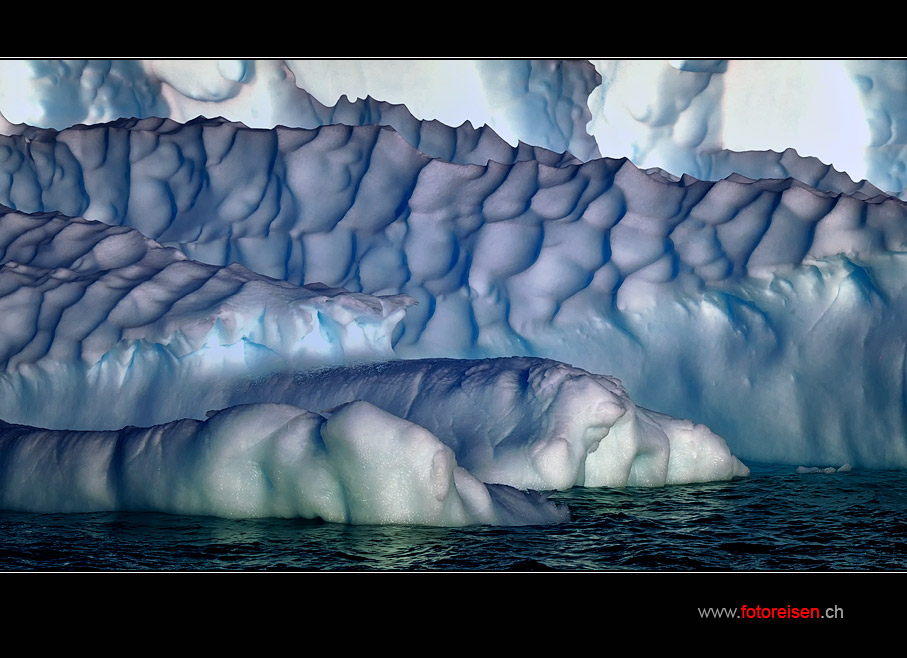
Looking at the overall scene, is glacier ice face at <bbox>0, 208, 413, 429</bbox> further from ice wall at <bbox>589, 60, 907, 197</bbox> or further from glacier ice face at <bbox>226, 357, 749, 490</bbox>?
ice wall at <bbox>589, 60, 907, 197</bbox>

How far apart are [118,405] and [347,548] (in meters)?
4.99

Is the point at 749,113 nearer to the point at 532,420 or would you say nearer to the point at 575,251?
the point at 575,251

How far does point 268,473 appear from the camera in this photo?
8352mm

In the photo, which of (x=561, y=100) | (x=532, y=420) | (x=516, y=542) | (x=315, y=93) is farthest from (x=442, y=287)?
(x=315, y=93)

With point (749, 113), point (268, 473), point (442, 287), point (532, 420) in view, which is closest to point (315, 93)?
point (442, 287)

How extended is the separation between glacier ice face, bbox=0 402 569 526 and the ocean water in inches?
6.7

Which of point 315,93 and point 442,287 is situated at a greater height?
point 315,93

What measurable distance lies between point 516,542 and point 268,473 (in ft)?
6.84

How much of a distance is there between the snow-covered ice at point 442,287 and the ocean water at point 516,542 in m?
1.11

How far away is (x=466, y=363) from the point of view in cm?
1127

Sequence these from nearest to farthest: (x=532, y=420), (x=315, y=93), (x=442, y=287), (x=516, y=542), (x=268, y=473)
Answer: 1. (x=516, y=542)
2. (x=268, y=473)
3. (x=532, y=420)
4. (x=442, y=287)
5. (x=315, y=93)

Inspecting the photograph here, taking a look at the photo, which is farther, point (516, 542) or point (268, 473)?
point (268, 473)

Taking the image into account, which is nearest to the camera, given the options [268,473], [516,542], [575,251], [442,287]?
[516,542]

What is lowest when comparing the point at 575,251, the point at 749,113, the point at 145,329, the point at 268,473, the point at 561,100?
the point at 268,473
